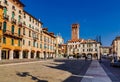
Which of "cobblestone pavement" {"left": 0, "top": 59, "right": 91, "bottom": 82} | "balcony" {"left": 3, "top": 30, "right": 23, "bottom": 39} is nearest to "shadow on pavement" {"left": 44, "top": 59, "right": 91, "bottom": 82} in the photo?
"cobblestone pavement" {"left": 0, "top": 59, "right": 91, "bottom": 82}

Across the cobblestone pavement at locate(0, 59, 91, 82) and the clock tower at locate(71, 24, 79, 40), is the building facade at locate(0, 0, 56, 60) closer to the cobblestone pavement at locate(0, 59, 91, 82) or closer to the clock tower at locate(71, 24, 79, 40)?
the cobblestone pavement at locate(0, 59, 91, 82)

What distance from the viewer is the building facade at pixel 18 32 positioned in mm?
44188

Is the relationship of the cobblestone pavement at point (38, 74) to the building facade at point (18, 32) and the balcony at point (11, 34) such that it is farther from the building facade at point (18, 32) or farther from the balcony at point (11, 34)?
the building facade at point (18, 32)

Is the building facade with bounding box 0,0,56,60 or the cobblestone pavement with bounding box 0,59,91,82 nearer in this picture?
the cobblestone pavement with bounding box 0,59,91,82

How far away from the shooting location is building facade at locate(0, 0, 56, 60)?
44.2 m

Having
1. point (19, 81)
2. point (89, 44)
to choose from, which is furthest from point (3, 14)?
point (89, 44)

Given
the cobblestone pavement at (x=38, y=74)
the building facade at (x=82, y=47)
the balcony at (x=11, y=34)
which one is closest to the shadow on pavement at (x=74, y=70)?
the cobblestone pavement at (x=38, y=74)

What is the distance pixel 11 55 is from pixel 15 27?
723cm

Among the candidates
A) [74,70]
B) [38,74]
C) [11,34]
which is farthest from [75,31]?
[38,74]

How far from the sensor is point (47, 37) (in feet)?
260

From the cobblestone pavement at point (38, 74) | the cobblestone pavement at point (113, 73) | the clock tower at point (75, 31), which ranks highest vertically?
the clock tower at point (75, 31)

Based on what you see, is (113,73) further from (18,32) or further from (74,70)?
(18,32)

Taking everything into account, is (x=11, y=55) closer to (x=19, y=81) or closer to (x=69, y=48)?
(x=19, y=81)

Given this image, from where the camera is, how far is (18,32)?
51.9 m
